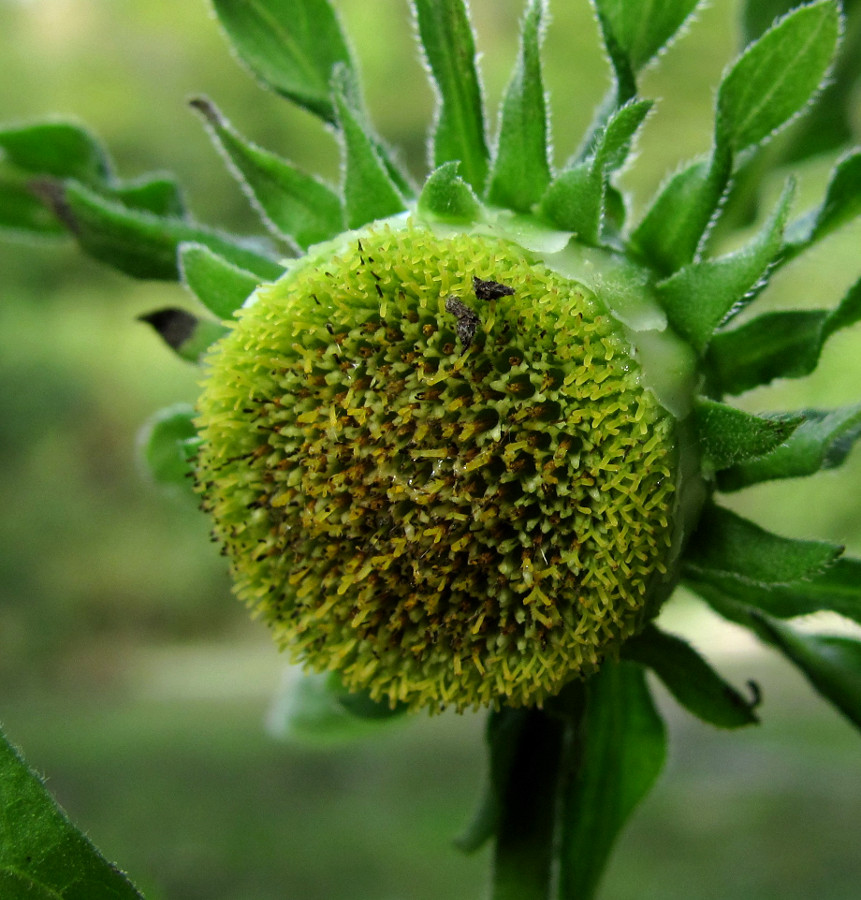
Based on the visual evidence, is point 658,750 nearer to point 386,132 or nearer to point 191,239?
point 191,239

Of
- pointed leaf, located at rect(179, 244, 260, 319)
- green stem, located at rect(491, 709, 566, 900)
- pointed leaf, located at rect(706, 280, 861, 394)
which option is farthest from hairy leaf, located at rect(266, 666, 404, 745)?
pointed leaf, located at rect(706, 280, 861, 394)

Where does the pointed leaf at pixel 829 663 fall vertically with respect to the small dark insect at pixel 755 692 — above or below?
below

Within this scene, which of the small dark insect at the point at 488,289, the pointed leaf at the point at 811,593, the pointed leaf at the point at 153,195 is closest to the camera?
the small dark insect at the point at 488,289

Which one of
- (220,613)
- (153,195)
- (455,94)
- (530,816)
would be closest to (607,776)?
(530,816)

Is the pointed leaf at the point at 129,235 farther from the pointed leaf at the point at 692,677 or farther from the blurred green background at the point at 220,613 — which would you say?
the pointed leaf at the point at 692,677

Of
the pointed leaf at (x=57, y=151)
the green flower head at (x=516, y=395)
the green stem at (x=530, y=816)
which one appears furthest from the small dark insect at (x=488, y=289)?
the pointed leaf at (x=57, y=151)

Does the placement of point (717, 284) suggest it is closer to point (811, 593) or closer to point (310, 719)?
point (811, 593)

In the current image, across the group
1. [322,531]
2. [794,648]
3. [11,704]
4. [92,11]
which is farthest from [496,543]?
[92,11]
